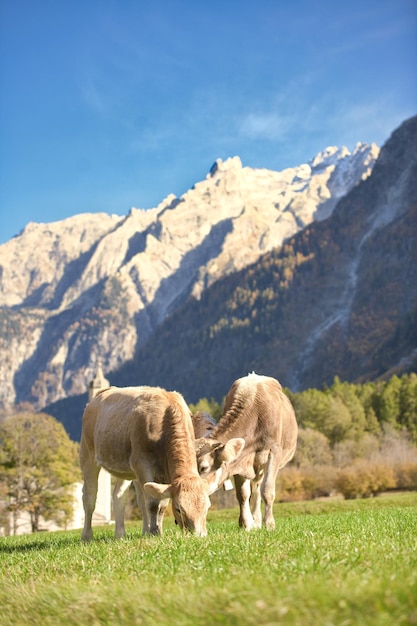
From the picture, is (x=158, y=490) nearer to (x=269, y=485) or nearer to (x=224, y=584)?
(x=269, y=485)

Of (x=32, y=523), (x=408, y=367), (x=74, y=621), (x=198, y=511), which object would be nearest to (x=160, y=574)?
(x=74, y=621)

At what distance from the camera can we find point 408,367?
198m

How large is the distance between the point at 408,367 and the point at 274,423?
19067 centimetres

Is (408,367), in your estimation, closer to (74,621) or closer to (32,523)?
(32,523)

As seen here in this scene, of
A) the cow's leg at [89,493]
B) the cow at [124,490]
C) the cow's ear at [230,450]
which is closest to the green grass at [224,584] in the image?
the cow's ear at [230,450]

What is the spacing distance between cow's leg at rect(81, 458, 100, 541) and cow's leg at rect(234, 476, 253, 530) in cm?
279

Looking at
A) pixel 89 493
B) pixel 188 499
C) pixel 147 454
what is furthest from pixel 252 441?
pixel 188 499

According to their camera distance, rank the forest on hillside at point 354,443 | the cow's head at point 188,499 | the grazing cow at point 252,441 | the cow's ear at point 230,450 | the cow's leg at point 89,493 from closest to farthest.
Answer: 1. the cow's head at point 188,499
2. the cow's ear at point 230,450
3. the grazing cow at point 252,441
4. the cow's leg at point 89,493
5. the forest on hillside at point 354,443

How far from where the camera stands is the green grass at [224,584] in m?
4.78

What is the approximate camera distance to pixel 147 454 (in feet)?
41.5

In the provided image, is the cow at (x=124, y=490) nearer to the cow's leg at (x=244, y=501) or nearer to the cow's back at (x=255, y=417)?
the cow's back at (x=255, y=417)

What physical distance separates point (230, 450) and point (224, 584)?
7.03m

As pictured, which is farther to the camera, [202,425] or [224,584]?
[202,425]

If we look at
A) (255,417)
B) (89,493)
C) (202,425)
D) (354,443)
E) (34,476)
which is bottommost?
(89,493)
